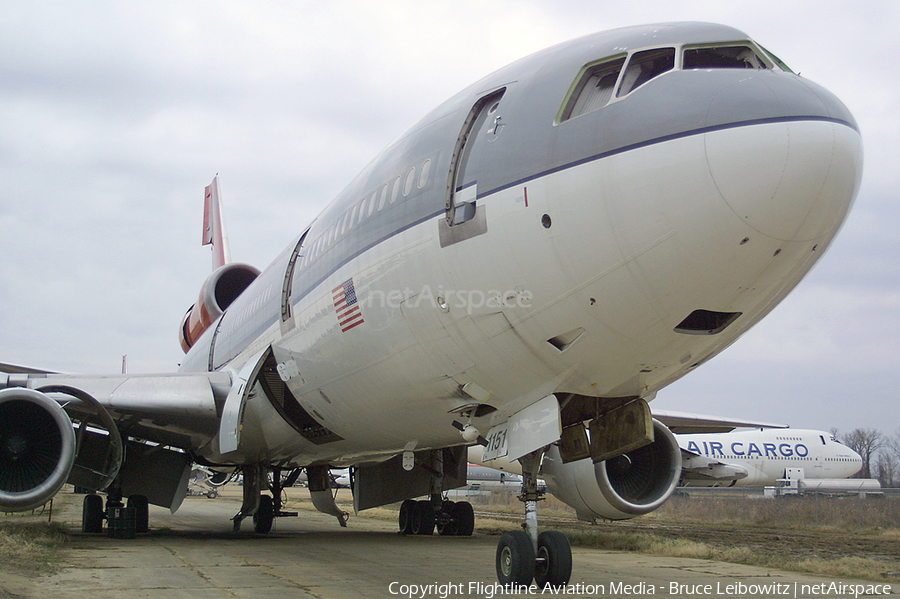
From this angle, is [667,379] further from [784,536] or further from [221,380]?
[784,536]

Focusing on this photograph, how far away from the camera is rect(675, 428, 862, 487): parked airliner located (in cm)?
3688

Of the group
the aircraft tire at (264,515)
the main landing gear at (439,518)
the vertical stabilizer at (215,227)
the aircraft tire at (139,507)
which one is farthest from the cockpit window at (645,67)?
the vertical stabilizer at (215,227)

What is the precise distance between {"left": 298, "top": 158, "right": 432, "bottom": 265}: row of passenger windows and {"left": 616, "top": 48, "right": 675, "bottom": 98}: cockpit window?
197 cm

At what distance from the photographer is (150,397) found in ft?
36.1

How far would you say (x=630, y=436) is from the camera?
20.9 ft

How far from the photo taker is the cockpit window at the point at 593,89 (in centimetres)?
529

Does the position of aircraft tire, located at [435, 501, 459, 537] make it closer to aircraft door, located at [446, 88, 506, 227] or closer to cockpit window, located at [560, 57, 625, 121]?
aircraft door, located at [446, 88, 506, 227]

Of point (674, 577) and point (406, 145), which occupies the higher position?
point (406, 145)

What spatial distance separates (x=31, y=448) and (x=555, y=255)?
25.4 ft

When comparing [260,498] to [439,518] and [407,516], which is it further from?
[439,518]

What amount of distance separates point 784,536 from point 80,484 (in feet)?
45.7

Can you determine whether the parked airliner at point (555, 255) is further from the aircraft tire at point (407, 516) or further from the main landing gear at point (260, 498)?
the aircraft tire at point (407, 516)

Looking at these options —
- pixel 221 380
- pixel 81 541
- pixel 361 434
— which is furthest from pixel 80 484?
pixel 361 434

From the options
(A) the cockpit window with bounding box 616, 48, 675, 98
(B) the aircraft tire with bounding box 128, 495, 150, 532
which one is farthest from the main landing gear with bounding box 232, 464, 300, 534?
(A) the cockpit window with bounding box 616, 48, 675, 98
